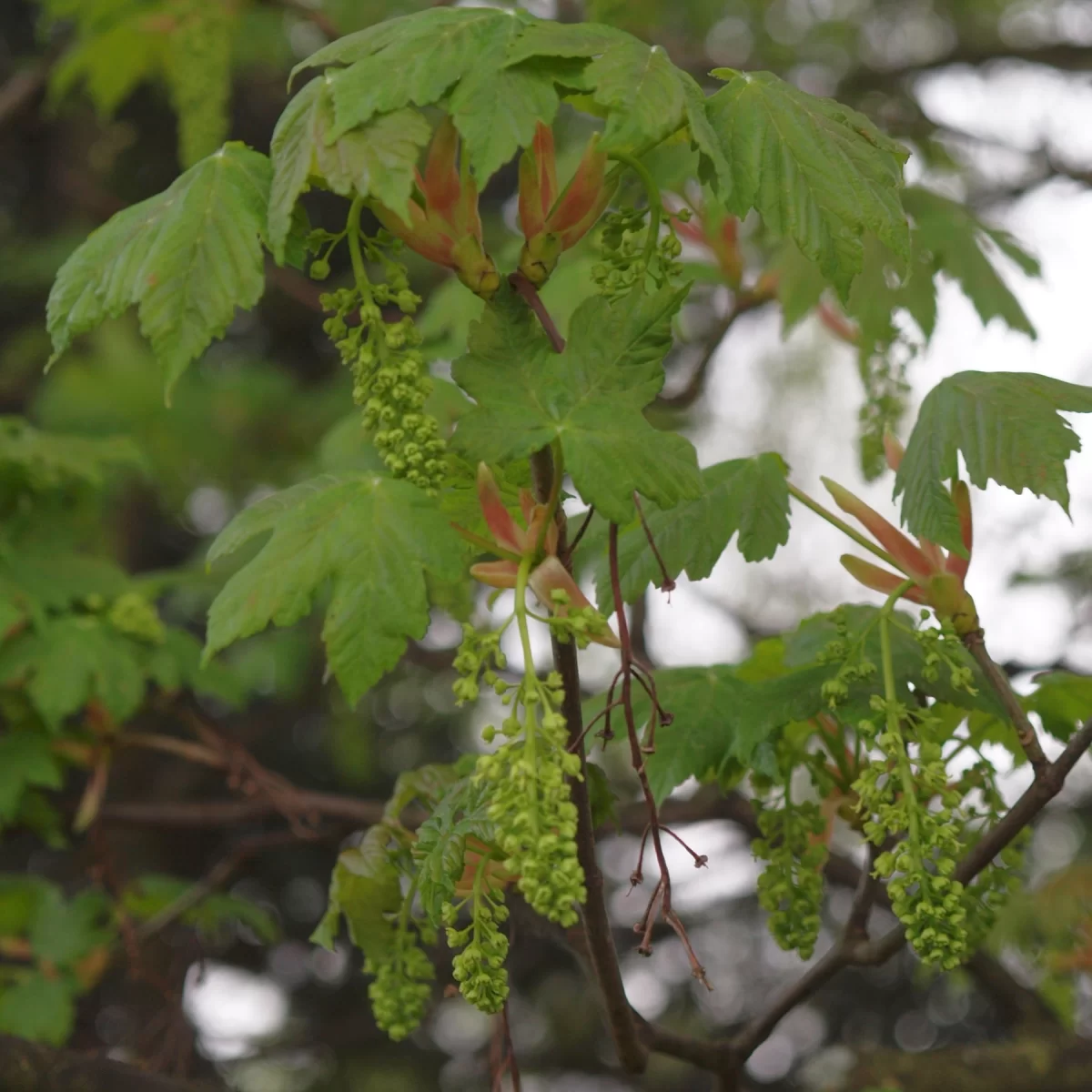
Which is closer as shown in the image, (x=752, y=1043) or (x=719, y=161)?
(x=719, y=161)

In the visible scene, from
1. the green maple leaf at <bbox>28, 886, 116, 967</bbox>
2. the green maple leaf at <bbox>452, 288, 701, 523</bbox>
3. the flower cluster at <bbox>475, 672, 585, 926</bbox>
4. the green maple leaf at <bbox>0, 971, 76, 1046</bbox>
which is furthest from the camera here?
the green maple leaf at <bbox>28, 886, 116, 967</bbox>

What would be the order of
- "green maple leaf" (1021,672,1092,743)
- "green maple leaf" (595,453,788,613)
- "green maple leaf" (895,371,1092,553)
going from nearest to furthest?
"green maple leaf" (895,371,1092,553) → "green maple leaf" (595,453,788,613) → "green maple leaf" (1021,672,1092,743)

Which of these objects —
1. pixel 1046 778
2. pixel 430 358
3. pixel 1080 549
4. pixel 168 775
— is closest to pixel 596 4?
pixel 430 358

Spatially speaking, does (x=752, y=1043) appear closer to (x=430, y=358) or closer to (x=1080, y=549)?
(x=430, y=358)

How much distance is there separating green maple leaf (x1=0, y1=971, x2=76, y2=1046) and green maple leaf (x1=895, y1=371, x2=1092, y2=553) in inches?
62.6

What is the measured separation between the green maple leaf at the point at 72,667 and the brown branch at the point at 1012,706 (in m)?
1.23

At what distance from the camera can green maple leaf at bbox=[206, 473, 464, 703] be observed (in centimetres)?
87

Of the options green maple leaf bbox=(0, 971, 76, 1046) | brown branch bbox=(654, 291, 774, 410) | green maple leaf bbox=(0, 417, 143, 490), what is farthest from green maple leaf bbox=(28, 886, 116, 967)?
brown branch bbox=(654, 291, 774, 410)

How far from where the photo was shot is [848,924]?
1.16 metres

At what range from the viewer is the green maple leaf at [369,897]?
1055mm

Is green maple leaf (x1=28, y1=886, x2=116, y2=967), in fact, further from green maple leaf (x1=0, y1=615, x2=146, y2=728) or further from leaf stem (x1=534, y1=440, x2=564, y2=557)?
leaf stem (x1=534, y1=440, x2=564, y2=557)

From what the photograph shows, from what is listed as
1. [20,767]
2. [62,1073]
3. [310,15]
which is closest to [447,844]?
[62,1073]

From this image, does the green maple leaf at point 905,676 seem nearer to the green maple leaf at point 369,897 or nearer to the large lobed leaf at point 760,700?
the large lobed leaf at point 760,700

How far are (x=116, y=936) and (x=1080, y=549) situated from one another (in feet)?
6.36
